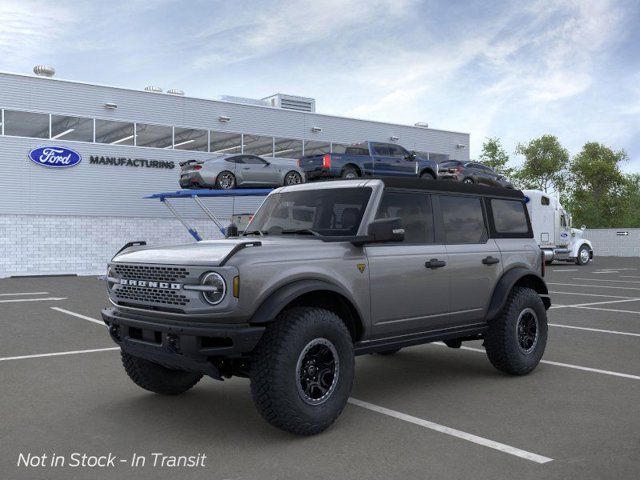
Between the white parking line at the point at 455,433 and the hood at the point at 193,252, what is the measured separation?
1.56 metres

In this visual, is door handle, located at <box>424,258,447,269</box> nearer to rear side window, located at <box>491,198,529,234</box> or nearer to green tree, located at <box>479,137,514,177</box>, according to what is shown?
rear side window, located at <box>491,198,529,234</box>

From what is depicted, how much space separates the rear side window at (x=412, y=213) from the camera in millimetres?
5801

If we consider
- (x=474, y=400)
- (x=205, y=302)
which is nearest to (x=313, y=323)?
(x=205, y=302)

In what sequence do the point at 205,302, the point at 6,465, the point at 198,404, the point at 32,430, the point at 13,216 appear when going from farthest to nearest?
the point at 13,216
the point at 198,404
the point at 32,430
the point at 205,302
the point at 6,465

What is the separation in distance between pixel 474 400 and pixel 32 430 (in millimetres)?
3680

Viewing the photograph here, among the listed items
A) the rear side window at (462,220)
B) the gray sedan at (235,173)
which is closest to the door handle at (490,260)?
the rear side window at (462,220)

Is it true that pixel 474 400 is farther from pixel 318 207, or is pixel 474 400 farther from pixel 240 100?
pixel 240 100

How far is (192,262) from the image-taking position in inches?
182

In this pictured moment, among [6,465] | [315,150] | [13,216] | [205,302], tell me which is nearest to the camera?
[6,465]

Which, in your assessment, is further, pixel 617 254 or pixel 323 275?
pixel 617 254

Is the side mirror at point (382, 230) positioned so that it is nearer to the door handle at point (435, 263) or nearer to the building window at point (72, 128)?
the door handle at point (435, 263)

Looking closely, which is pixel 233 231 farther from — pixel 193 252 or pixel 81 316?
pixel 81 316

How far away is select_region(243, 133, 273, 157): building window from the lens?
32.1m

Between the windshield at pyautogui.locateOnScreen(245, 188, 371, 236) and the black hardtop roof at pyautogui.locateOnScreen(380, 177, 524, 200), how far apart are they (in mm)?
324
